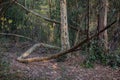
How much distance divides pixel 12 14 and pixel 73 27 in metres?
4.89

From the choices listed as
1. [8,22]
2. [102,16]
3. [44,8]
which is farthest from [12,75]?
[44,8]

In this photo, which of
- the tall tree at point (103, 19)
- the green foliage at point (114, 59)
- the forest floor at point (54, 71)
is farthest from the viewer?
the tall tree at point (103, 19)

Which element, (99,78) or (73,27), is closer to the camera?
(99,78)

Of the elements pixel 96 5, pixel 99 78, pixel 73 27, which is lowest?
pixel 99 78

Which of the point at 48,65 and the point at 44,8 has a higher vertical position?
the point at 44,8

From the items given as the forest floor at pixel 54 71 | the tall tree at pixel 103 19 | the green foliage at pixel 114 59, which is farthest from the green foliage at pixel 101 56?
the tall tree at pixel 103 19

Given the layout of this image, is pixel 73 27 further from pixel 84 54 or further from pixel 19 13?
pixel 19 13

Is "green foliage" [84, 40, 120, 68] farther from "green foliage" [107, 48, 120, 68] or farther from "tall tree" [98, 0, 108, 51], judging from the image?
"tall tree" [98, 0, 108, 51]

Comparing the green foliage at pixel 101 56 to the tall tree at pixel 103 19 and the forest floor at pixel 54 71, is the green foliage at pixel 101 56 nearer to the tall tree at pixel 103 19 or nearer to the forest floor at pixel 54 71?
the forest floor at pixel 54 71

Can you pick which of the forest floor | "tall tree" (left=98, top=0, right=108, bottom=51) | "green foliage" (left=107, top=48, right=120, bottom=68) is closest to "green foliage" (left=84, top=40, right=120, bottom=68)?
"green foliage" (left=107, top=48, right=120, bottom=68)

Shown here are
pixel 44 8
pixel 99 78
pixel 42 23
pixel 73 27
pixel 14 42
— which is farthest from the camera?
pixel 44 8

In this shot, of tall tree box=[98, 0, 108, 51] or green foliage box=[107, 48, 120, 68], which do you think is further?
tall tree box=[98, 0, 108, 51]

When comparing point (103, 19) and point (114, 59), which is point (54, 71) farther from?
point (103, 19)

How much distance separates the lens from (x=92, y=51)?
12117 millimetres
